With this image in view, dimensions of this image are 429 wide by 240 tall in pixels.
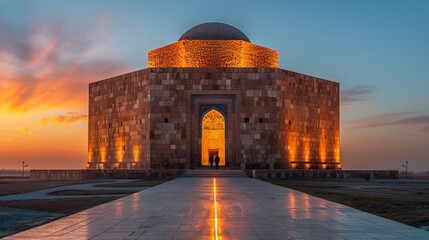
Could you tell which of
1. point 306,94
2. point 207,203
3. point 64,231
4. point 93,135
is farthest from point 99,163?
point 64,231

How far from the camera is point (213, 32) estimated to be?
4012cm

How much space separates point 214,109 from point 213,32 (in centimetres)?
686

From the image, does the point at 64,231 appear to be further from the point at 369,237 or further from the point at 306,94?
the point at 306,94

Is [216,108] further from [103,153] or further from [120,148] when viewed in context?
[103,153]

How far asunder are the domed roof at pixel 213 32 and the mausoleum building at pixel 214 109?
0.27ft

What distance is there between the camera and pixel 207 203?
12.7 metres

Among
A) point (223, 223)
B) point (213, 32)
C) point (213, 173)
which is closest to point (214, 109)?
point (213, 173)

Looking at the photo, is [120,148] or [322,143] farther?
[322,143]

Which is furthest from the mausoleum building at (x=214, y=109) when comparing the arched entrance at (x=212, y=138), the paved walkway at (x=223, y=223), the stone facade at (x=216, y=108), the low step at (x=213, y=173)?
A: the paved walkway at (x=223, y=223)

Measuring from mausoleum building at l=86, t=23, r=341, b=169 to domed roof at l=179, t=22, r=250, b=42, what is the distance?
0.08 metres

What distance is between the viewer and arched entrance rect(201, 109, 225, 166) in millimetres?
40594

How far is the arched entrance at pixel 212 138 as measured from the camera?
133 ft

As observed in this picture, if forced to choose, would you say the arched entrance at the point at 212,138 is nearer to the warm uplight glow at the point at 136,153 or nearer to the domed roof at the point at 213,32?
the warm uplight glow at the point at 136,153

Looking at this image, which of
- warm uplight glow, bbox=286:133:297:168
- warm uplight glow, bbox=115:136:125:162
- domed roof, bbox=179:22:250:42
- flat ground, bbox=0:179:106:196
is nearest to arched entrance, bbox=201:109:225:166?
warm uplight glow, bbox=286:133:297:168
